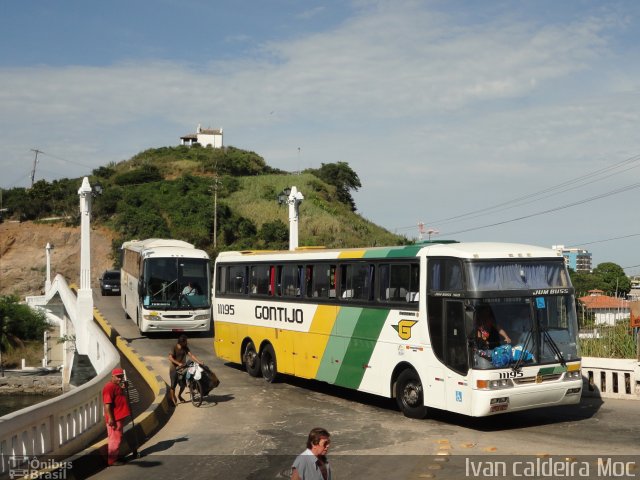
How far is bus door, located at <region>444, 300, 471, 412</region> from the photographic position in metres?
12.6

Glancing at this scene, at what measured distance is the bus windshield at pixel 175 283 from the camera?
2841 centimetres

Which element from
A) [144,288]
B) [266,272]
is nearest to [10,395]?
[144,288]

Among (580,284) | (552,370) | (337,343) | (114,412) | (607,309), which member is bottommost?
(114,412)

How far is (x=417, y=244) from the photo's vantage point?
47.6ft

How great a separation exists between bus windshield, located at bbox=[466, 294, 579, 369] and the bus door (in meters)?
0.21

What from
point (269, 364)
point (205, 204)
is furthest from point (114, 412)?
point (205, 204)

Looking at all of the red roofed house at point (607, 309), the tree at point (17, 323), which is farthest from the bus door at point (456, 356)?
the tree at point (17, 323)

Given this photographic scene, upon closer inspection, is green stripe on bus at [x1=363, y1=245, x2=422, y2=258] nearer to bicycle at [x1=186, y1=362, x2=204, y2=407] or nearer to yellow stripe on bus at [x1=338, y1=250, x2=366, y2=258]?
yellow stripe on bus at [x1=338, y1=250, x2=366, y2=258]

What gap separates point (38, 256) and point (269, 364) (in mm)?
65288

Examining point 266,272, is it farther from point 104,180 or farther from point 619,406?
point 104,180

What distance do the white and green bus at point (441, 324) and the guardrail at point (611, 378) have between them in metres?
3.18

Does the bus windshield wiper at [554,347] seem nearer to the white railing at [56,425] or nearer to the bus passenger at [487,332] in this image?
the bus passenger at [487,332]

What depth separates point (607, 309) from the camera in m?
17.7

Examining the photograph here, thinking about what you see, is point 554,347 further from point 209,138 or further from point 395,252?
point 209,138
